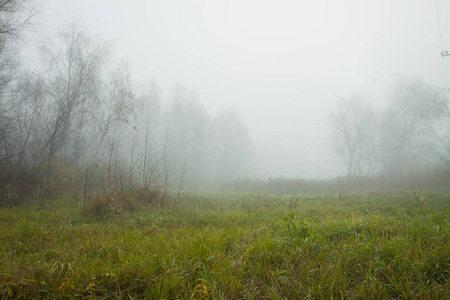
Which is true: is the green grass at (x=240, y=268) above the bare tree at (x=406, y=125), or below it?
below

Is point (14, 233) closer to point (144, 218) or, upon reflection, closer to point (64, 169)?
point (144, 218)

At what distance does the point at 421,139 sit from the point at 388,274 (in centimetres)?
2786

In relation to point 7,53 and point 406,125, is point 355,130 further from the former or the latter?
point 7,53

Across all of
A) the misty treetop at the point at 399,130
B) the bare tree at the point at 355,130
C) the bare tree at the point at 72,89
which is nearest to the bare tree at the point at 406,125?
A: the misty treetop at the point at 399,130

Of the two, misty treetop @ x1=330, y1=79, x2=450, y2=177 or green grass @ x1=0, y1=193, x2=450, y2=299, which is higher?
misty treetop @ x1=330, y1=79, x2=450, y2=177

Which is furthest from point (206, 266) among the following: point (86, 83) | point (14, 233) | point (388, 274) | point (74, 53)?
point (74, 53)

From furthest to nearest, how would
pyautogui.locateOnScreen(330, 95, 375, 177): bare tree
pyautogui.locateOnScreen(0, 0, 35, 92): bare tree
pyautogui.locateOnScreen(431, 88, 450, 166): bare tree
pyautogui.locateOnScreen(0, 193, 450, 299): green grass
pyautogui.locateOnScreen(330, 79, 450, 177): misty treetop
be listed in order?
pyautogui.locateOnScreen(330, 95, 375, 177): bare tree < pyautogui.locateOnScreen(330, 79, 450, 177): misty treetop < pyautogui.locateOnScreen(431, 88, 450, 166): bare tree < pyautogui.locateOnScreen(0, 0, 35, 92): bare tree < pyautogui.locateOnScreen(0, 193, 450, 299): green grass

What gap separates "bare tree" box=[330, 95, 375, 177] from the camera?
28.1 metres

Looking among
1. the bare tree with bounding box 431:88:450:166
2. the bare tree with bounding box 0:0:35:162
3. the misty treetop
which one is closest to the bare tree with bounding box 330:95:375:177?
the misty treetop

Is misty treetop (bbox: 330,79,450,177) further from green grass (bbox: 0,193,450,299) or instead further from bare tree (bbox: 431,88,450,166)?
green grass (bbox: 0,193,450,299)

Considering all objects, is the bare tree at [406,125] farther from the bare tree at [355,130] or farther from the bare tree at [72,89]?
the bare tree at [72,89]

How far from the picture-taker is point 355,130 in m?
28.8

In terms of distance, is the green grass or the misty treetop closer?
the green grass

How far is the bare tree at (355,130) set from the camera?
28.1 meters
